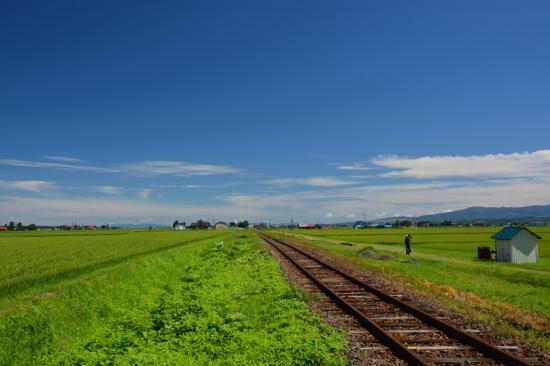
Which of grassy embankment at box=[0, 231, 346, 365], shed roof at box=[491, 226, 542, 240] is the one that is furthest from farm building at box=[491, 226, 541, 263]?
grassy embankment at box=[0, 231, 346, 365]

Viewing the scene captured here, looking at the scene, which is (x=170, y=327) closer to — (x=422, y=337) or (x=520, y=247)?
(x=422, y=337)

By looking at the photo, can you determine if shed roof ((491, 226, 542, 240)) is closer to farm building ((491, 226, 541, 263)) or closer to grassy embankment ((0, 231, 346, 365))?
farm building ((491, 226, 541, 263))

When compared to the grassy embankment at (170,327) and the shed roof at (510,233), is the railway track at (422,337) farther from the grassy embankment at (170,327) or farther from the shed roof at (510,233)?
the shed roof at (510,233)

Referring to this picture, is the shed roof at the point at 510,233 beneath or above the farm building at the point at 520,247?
above

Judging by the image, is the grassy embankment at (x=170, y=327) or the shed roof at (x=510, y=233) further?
the shed roof at (x=510, y=233)

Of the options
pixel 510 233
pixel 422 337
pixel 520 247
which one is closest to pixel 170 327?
pixel 422 337

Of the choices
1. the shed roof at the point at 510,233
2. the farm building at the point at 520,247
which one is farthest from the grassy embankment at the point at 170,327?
the shed roof at the point at 510,233

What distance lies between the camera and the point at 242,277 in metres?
19.2

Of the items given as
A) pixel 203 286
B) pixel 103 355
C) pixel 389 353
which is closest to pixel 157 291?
pixel 203 286

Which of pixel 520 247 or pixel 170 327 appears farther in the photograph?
pixel 520 247

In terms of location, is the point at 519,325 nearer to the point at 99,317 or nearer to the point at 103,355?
the point at 103,355

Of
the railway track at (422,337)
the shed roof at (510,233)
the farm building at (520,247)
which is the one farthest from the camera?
the shed roof at (510,233)

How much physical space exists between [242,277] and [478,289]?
11.3 meters

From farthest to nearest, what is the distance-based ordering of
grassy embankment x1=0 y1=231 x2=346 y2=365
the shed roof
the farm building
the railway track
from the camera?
the shed roof
the farm building
grassy embankment x1=0 y1=231 x2=346 y2=365
the railway track
